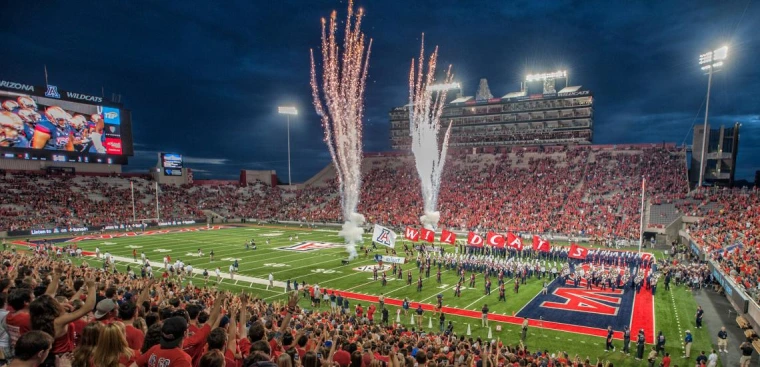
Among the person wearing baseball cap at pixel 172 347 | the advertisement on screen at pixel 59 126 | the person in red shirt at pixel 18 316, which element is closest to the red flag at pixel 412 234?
the person in red shirt at pixel 18 316

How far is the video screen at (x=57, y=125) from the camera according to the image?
52.8 meters

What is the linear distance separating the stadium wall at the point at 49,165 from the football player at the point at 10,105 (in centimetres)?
941

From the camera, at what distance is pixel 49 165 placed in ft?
206

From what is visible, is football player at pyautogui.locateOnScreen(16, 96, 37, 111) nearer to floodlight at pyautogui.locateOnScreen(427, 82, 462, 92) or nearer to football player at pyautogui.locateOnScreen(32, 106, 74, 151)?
football player at pyautogui.locateOnScreen(32, 106, 74, 151)

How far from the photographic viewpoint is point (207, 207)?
69875 mm

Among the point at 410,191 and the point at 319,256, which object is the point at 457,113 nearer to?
the point at 410,191

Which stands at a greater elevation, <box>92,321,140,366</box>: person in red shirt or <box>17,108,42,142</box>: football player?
<box>17,108,42,142</box>: football player

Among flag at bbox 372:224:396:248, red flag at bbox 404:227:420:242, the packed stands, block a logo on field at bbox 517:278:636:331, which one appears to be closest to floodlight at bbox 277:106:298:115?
the packed stands

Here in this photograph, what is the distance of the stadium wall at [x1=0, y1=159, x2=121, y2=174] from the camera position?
192 ft

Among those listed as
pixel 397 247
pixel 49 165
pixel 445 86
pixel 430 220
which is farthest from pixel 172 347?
pixel 445 86

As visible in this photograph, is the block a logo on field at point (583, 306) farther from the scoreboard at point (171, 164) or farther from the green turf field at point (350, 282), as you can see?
the scoreboard at point (171, 164)

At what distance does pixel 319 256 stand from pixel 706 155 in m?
46.4

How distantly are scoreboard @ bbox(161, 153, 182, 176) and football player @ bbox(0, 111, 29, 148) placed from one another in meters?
20.6

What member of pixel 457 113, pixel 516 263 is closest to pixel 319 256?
pixel 516 263
